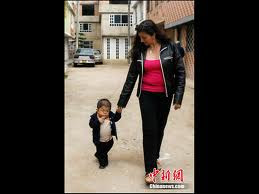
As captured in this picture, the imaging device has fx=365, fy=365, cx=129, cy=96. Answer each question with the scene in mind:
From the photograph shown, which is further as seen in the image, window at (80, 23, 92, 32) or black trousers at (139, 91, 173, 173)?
window at (80, 23, 92, 32)

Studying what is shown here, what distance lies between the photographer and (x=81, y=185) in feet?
12.1

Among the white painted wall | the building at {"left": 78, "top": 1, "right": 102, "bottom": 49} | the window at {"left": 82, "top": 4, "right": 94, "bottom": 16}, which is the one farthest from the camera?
the window at {"left": 82, "top": 4, "right": 94, "bottom": 16}

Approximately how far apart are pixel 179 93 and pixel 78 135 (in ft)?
8.01

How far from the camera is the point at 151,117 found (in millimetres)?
3807

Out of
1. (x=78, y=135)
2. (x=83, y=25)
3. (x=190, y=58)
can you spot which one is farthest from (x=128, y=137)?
(x=83, y=25)

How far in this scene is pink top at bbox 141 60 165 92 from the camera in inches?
147

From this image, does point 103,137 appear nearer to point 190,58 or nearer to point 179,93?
point 179,93

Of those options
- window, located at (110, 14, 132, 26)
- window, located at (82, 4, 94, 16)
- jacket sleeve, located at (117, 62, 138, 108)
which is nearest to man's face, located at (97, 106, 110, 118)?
jacket sleeve, located at (117, 62, 138, 108)

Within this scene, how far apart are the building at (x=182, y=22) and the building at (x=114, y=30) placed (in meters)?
15.7

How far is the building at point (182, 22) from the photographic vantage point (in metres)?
14.8

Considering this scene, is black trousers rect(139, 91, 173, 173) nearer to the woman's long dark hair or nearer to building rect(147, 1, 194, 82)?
the woman's long dark hair

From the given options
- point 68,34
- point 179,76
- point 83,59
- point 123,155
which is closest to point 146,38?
point 179,76

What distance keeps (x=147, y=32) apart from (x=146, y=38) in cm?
6
